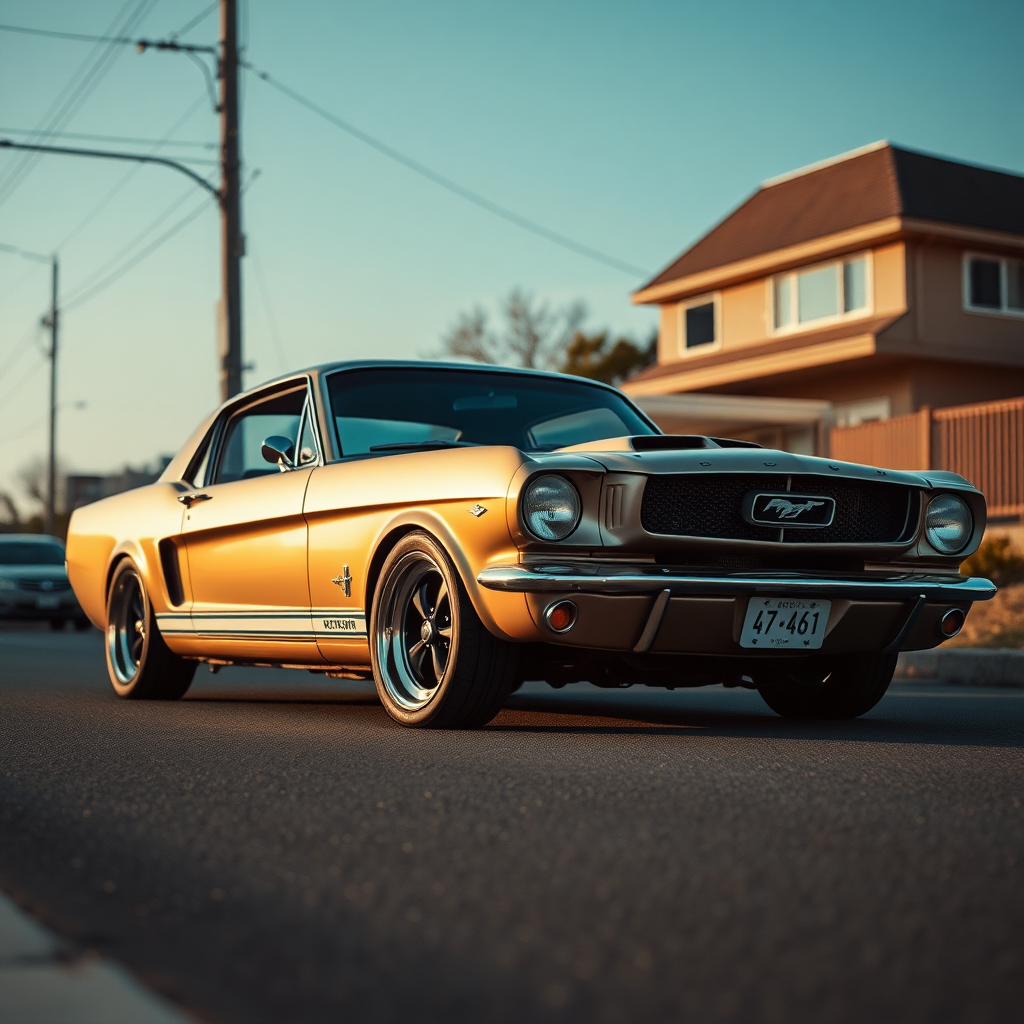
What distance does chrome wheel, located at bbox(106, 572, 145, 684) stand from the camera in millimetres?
8438

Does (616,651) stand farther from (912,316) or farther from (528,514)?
(912,316)

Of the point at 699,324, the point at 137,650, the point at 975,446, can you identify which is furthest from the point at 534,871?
the point at 699,324

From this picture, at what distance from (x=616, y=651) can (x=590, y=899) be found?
9.56 ft

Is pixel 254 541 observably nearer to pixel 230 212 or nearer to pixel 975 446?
pixel 230 212

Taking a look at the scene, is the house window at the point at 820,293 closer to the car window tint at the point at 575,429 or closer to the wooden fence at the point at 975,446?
the wooden fence at the point at 975,446

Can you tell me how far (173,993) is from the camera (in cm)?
244

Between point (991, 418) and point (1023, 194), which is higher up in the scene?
point (1023, 194)

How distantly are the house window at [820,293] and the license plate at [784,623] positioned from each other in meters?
22.8

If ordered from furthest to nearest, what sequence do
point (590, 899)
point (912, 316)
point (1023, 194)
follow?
point (1023, 194) < point (912, 316) < point (590, 899)

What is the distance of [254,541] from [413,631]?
135 cm

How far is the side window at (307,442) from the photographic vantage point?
7047mm

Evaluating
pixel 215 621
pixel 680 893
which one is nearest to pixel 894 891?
pixel 680 893

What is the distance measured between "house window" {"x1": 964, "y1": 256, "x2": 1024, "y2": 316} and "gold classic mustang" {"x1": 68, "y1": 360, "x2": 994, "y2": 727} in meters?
21.8

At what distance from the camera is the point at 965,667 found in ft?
33.6
